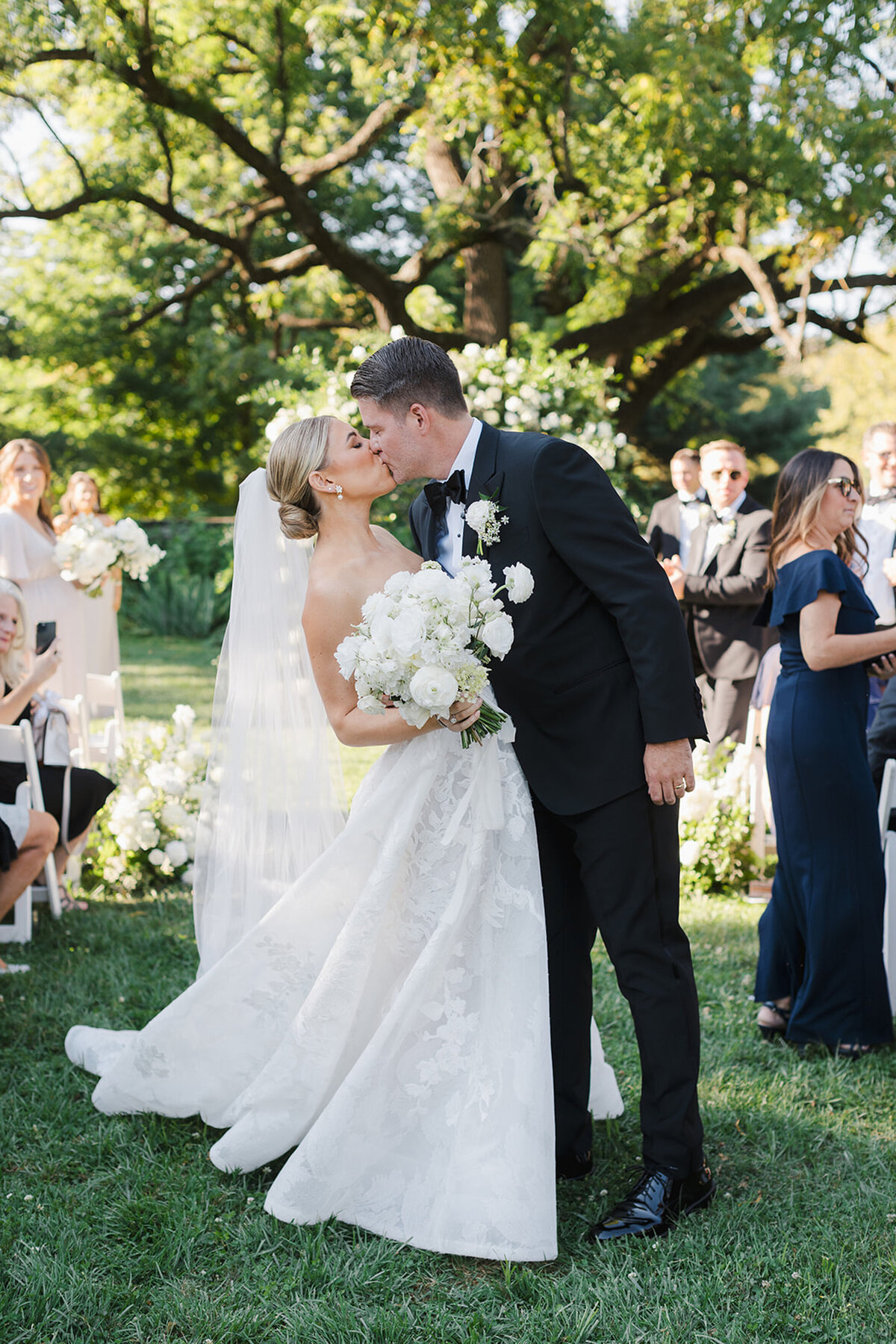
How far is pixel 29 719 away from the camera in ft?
18.6

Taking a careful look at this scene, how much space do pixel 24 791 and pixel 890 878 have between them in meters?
3.79

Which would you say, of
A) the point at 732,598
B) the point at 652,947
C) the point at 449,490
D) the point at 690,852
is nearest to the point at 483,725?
the point at 449,490

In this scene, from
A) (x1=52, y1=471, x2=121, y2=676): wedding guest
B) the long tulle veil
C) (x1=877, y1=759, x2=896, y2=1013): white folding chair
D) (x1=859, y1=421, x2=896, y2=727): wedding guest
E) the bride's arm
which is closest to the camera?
the bride's arm

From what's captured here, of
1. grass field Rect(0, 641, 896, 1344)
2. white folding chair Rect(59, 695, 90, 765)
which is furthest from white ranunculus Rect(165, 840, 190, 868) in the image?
grass field Rect(0, 641, 896, 1344)

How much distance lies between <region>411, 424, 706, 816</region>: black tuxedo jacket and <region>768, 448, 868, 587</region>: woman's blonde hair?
1.43 metres

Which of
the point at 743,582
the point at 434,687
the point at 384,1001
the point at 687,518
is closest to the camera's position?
the point at 434,687

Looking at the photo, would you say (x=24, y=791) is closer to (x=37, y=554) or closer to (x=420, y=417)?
(x=37, y=554)

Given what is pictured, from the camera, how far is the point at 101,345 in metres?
21.3

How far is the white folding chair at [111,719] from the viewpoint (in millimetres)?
6895

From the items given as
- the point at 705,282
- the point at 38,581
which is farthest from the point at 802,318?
the point at 38,581

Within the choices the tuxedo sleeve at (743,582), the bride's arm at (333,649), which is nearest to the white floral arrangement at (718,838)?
the tuxedo sleeve at (743,582)

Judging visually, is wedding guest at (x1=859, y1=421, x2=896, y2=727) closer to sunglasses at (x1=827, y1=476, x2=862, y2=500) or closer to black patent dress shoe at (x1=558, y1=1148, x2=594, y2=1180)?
sunglasses at (x1=827, y1=476, x2=862, y2=500)

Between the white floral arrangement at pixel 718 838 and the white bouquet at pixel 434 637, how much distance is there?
3.67m

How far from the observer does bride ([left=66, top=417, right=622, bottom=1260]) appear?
2912mm
